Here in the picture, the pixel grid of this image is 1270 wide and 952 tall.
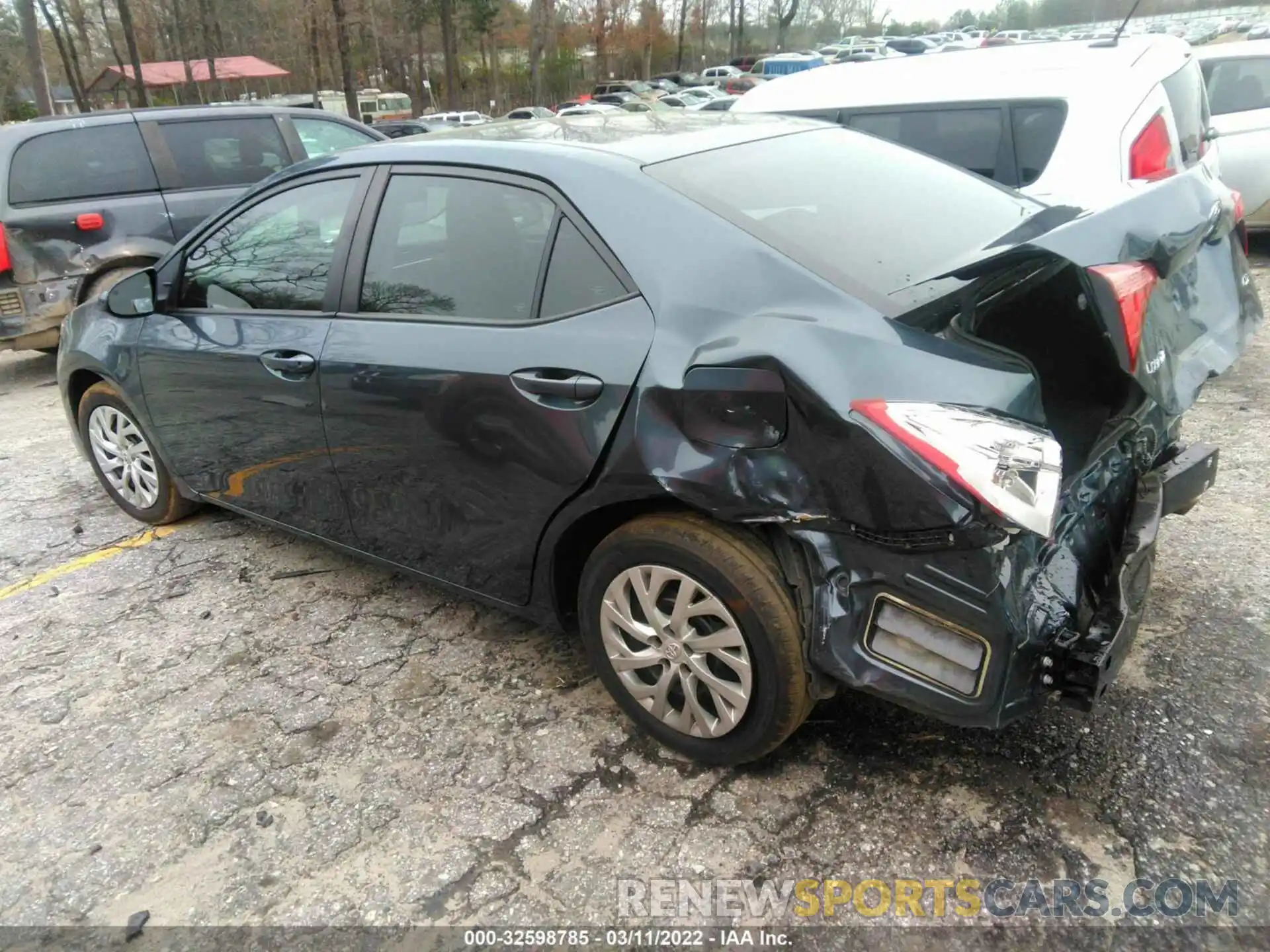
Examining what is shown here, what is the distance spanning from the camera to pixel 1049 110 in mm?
4426

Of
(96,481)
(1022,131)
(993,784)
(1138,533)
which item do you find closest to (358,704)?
(993,784)

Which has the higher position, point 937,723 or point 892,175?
point 892,175

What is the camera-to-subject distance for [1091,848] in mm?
2092

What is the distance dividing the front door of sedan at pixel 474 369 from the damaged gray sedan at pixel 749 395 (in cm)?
1

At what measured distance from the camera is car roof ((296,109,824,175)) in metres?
2.64

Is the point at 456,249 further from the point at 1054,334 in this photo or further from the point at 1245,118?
the point at 1245,118

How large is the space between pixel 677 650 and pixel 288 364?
5.54ft

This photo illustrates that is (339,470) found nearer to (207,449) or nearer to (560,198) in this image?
(207,449)

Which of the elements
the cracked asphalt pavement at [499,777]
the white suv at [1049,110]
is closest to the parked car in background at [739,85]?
the white suv at [1049,110]

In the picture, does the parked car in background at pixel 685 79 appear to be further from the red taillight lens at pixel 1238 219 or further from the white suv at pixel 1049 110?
the red taillight lens at pixel 1238 219

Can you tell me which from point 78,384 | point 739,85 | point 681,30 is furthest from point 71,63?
point 78,384

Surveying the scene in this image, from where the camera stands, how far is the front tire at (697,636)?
2.16 metres

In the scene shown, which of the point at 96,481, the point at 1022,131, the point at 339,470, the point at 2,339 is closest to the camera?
the point at 339,470

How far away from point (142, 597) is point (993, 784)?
3.21 metres
